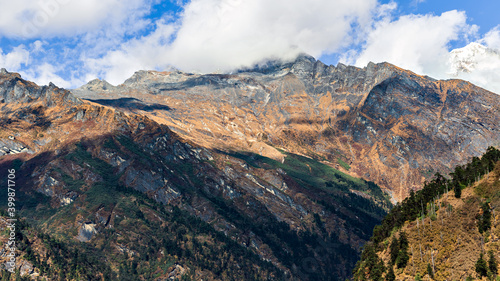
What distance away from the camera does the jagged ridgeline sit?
11031cm

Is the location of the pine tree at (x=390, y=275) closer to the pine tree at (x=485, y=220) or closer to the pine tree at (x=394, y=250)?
the pine tree at (x=394, y=250)

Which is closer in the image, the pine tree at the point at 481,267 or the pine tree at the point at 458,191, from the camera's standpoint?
the pine tree at the point at 481,267

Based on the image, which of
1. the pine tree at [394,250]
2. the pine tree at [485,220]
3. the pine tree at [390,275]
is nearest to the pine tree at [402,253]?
the pine tree at [394,250]

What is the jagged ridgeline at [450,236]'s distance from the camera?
11031cm

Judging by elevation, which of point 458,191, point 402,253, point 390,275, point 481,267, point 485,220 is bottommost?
point 390,275

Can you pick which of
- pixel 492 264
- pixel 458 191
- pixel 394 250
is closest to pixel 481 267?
pixel 492 264

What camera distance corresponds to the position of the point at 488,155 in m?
153

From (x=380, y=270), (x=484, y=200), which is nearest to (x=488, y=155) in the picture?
(x=484, y=200)

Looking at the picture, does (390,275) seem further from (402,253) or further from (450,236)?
(450,236)

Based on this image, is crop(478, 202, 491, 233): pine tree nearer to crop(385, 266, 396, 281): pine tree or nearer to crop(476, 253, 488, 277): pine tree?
crop(476, 253, 488, 277): pine tree

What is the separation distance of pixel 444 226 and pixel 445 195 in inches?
723

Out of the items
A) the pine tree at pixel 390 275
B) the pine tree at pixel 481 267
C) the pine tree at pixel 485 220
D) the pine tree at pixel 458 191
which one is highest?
the pine tree at pixel 458 191

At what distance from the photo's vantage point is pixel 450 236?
12012 cm

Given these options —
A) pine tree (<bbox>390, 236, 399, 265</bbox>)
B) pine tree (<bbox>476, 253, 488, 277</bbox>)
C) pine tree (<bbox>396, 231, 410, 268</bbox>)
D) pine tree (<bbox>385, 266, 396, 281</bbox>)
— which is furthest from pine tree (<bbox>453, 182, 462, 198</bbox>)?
pine tree (<bbox>385, 266, 396, 281</bbox>)
